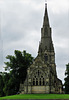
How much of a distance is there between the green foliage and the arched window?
265 inches

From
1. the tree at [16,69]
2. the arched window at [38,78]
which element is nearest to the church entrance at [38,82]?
the arched window at [38,78]

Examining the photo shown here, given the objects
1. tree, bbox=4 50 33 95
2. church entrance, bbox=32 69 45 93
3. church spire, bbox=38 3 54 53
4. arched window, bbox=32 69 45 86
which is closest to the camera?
church entrance, bbox=32 69 45 93

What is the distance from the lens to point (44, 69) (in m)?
62.6

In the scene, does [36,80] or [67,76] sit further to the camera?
[67,76]

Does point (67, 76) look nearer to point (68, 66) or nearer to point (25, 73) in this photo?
point (68, 66)

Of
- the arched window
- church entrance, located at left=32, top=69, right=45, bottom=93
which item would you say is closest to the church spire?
the arched window

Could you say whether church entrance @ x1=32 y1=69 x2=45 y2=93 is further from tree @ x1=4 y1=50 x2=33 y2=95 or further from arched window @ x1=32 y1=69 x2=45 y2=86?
tree @ x1=4 y1=50 x2=33 y2=95

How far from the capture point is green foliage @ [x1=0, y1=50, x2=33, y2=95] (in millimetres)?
66688

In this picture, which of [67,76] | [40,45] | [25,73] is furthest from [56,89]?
[40,45]

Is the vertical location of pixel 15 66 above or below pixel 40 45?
below

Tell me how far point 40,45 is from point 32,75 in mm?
15383

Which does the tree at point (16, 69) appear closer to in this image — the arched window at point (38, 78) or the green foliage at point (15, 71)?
the green foliage at point (15, 71)

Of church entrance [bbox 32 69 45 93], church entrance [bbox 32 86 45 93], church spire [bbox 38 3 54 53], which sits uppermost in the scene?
church spire [bbox 38 3 54 53]

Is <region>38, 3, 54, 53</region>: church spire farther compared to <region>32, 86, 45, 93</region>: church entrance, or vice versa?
<region>38, 3, 54, 53</region>: church spire
